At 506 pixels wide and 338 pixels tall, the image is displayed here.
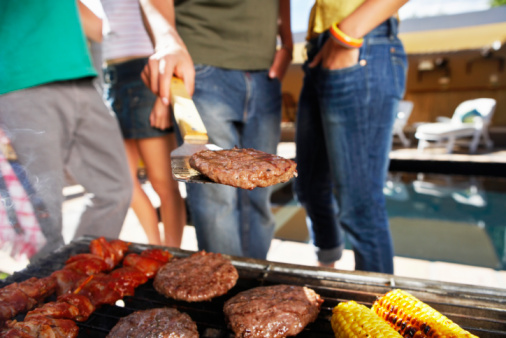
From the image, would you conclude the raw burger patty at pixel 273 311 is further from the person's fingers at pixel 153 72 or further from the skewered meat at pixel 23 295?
the person's fingers at pixel 153 72

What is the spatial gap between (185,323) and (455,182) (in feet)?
22.5

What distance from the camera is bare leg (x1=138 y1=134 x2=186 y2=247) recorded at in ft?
8.30

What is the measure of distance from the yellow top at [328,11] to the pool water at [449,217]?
257 centimetres

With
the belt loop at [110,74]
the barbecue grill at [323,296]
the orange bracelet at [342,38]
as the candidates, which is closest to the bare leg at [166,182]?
the belt loop at [110,74]

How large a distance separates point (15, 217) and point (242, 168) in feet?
3.34

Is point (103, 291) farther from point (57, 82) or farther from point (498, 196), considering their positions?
point (498, 196)

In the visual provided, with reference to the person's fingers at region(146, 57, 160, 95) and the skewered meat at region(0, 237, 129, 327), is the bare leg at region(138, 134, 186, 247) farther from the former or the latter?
the person's fingers at region(146, 57, 160, 95)

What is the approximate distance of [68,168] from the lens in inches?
88.6

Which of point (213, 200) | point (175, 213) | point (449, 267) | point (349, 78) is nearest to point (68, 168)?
point (175, 213)

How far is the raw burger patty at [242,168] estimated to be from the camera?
96 centimetres

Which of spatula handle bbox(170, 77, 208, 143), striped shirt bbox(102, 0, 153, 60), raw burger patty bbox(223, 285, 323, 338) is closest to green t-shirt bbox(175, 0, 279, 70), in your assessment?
spatula handle bbox(170, 77, 208, 143)

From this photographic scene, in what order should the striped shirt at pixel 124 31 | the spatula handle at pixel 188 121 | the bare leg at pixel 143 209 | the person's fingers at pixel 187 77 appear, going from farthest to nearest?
1. the bare leg at pixel 143 209
2. the striped shirt at pixel 124 31
3. the person's fingers at pixel 187 77
4. the spatula handle at pixel 188 121

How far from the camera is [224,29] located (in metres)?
1.77

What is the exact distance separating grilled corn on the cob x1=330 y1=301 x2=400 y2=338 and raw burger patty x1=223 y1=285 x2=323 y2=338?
0.34 ft
